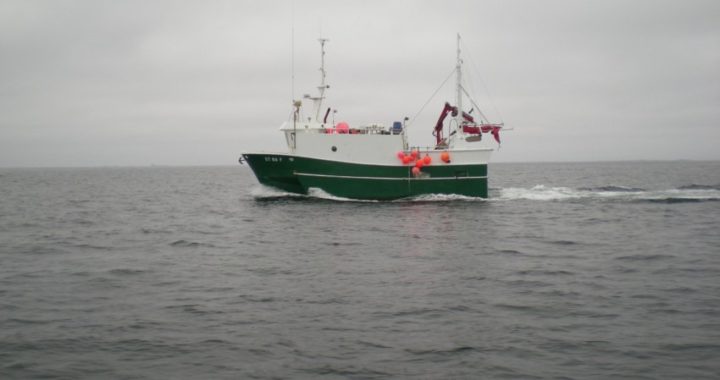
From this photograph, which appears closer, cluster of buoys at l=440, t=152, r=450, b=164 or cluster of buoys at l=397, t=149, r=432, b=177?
cluster of buoys at l=397, t=149, r=432, b=177

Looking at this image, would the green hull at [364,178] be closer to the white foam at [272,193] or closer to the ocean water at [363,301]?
the white foam at [272,193]

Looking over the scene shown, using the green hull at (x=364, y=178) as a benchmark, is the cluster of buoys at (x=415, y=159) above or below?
above

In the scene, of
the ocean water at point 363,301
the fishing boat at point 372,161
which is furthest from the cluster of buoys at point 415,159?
the ocean water at point 363,301

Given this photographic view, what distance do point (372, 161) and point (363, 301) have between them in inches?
863

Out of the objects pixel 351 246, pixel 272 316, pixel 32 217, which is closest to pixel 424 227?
pixel 351 246

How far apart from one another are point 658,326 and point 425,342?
4.29 metres

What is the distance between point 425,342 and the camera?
9680mm

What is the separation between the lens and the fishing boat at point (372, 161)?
33.2 m

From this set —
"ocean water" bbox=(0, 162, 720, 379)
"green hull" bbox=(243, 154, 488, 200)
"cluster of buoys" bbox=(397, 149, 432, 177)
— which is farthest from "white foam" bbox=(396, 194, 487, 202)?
"ocean water" bbox=(0, 162, 720, 379)

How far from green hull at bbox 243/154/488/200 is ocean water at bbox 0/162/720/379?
9.00 m

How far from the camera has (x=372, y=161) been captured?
3375 centimetres

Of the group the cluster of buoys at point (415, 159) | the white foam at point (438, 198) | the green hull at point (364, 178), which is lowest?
the white foam at point (438, 198)

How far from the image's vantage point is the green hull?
33.3m

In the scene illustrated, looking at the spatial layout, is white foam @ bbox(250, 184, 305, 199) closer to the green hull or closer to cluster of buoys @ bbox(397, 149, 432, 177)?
the green hull
